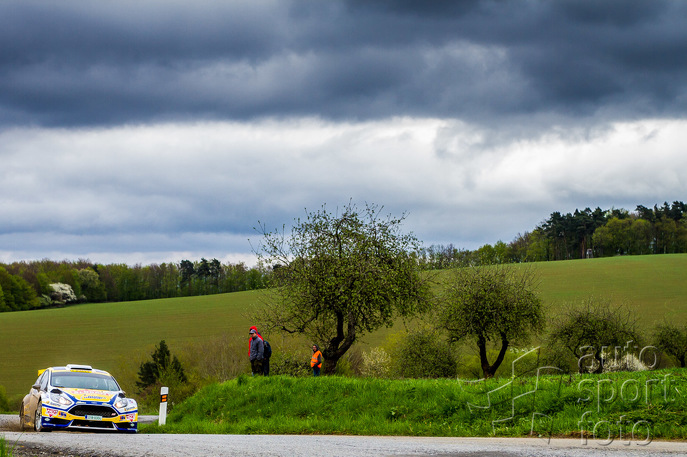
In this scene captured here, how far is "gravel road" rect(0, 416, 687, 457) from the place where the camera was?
996cm

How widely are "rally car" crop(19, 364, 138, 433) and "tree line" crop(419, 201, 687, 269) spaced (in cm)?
13326

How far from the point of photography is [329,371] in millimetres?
31047

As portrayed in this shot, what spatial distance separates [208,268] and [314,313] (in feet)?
522

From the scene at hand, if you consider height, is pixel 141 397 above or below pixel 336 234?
below

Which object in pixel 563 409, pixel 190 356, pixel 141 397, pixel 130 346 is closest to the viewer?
pixel 563 409

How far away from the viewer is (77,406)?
16922 mm

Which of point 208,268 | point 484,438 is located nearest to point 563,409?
point 484,438

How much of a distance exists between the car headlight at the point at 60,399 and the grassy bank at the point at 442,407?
344 centimetres

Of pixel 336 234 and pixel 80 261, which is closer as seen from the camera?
pixel 336 234

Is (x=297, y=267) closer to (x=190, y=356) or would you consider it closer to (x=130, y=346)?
(x=190, y=356)

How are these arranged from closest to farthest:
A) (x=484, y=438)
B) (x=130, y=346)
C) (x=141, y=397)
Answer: (x=484, y=438) → (x=141, y=397) → (x=130, y=346)

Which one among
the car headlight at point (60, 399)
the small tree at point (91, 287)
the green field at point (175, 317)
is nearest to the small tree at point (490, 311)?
the car headlight at point (60, 399)

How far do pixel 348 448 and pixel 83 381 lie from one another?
10400 mm

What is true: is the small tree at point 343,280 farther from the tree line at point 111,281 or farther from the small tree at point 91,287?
the small tree at point 91,287
